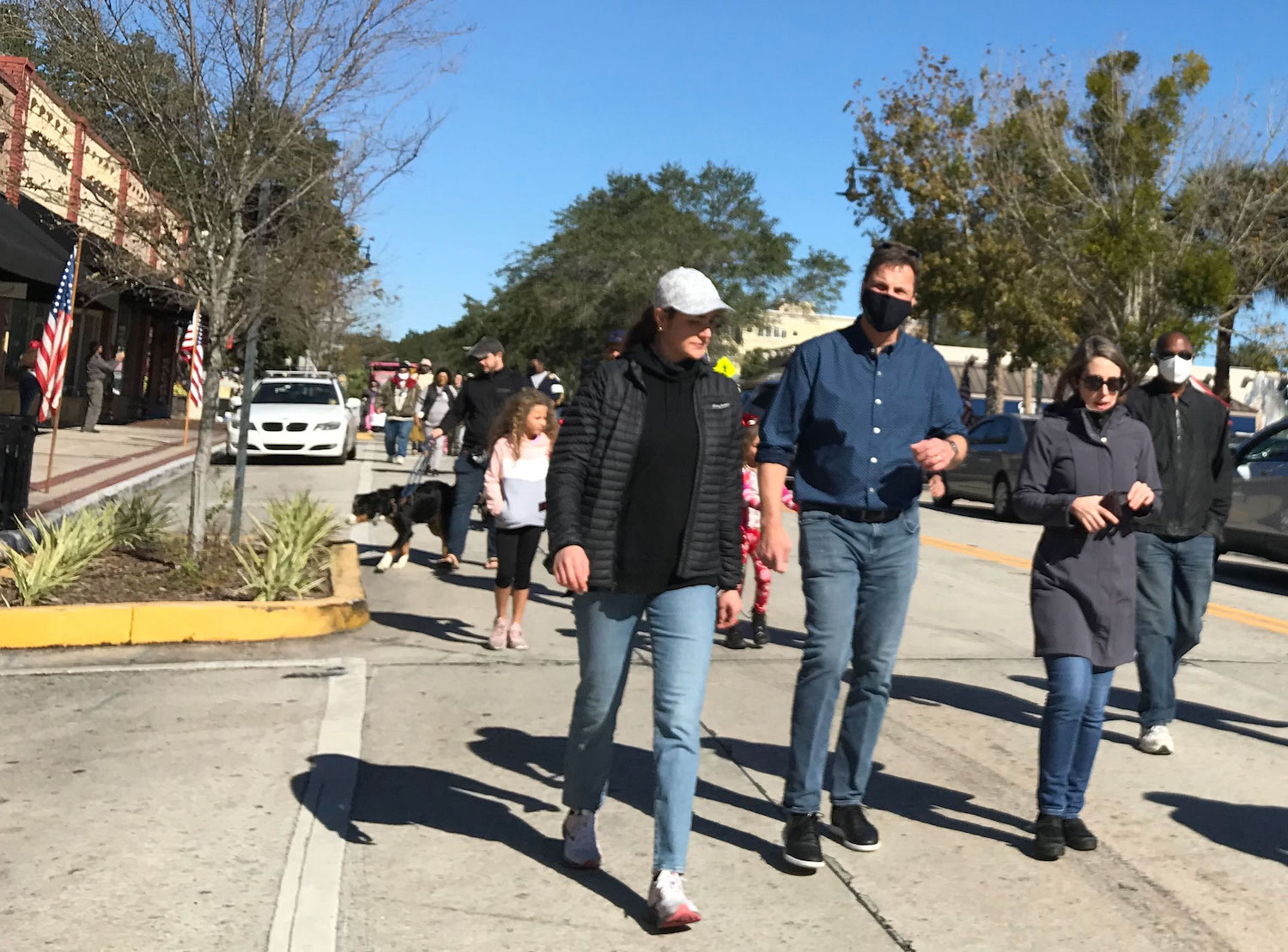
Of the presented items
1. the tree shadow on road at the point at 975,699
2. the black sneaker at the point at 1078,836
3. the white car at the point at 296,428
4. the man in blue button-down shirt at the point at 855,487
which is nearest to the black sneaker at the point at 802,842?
the man in blue button-down shirt at the point at 855,487

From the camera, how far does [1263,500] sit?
48.9 feet

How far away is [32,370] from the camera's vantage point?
24.9 m

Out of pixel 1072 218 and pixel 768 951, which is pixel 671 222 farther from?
pixel 768 951

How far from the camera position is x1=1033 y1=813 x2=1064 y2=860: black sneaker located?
16.6ft

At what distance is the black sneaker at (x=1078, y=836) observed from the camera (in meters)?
5.14

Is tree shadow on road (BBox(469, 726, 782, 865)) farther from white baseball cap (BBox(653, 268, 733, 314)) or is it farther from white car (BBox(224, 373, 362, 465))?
white car (BBox(224, 373, 362, 465))

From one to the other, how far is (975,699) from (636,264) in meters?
53.5

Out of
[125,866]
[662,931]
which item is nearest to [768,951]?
[662,931]

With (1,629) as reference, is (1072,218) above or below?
above

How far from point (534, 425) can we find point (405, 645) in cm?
154

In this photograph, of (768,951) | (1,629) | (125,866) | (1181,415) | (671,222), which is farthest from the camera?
(671,222)

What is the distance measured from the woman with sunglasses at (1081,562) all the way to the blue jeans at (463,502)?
6767 mm

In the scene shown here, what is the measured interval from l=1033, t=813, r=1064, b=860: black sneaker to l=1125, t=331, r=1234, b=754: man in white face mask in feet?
5.75

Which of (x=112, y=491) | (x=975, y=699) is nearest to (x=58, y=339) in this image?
(x=112, y=491)
